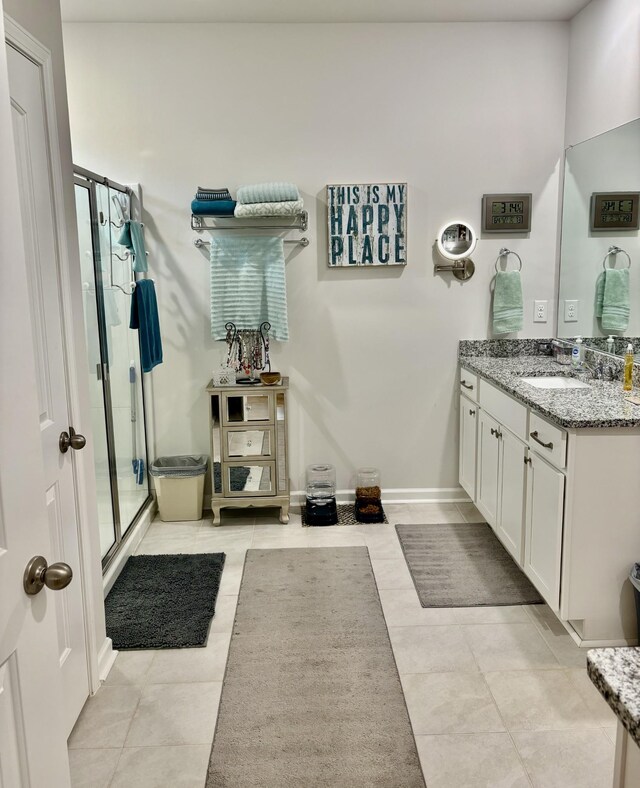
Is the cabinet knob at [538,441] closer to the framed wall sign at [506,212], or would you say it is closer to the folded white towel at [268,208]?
the framed wall sign at [506,212]

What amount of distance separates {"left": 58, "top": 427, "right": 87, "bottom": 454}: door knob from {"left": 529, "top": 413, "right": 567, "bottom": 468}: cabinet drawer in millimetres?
1686

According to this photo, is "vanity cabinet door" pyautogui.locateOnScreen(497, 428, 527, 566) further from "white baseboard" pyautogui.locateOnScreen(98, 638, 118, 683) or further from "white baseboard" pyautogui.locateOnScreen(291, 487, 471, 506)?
"white baseboard" pyautogui.locateOnScreen(98, 638, 118, 683)

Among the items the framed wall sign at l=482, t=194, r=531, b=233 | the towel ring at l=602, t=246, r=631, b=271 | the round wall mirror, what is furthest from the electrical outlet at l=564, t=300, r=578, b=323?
the round wall mirror

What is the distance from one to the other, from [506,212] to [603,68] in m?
0.85

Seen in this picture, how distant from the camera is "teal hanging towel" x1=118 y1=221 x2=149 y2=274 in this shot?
11.4 feet

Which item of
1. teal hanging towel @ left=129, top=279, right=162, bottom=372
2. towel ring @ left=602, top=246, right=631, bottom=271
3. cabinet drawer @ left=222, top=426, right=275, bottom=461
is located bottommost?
cabinet drawer @ left=222, top=426, right=275, bottom=461

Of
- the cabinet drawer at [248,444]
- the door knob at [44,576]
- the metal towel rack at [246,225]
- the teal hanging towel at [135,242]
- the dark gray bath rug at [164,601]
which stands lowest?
the dark gray bath rug at [164,601]

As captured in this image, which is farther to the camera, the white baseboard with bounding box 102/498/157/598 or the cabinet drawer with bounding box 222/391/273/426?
the cabinet drawer with bounding box 222/391/273/426

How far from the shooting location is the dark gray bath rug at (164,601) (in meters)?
2.72

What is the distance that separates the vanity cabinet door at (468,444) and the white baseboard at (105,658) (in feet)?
6.79

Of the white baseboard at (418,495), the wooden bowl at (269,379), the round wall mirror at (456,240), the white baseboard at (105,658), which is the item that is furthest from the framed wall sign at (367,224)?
the white baseboard at (105,658)

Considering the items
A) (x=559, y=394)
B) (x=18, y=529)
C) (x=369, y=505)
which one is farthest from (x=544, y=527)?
(x=18, y=529)

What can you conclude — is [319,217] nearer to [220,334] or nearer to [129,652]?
[220,334]

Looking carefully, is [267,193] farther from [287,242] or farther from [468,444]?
[468,444]
